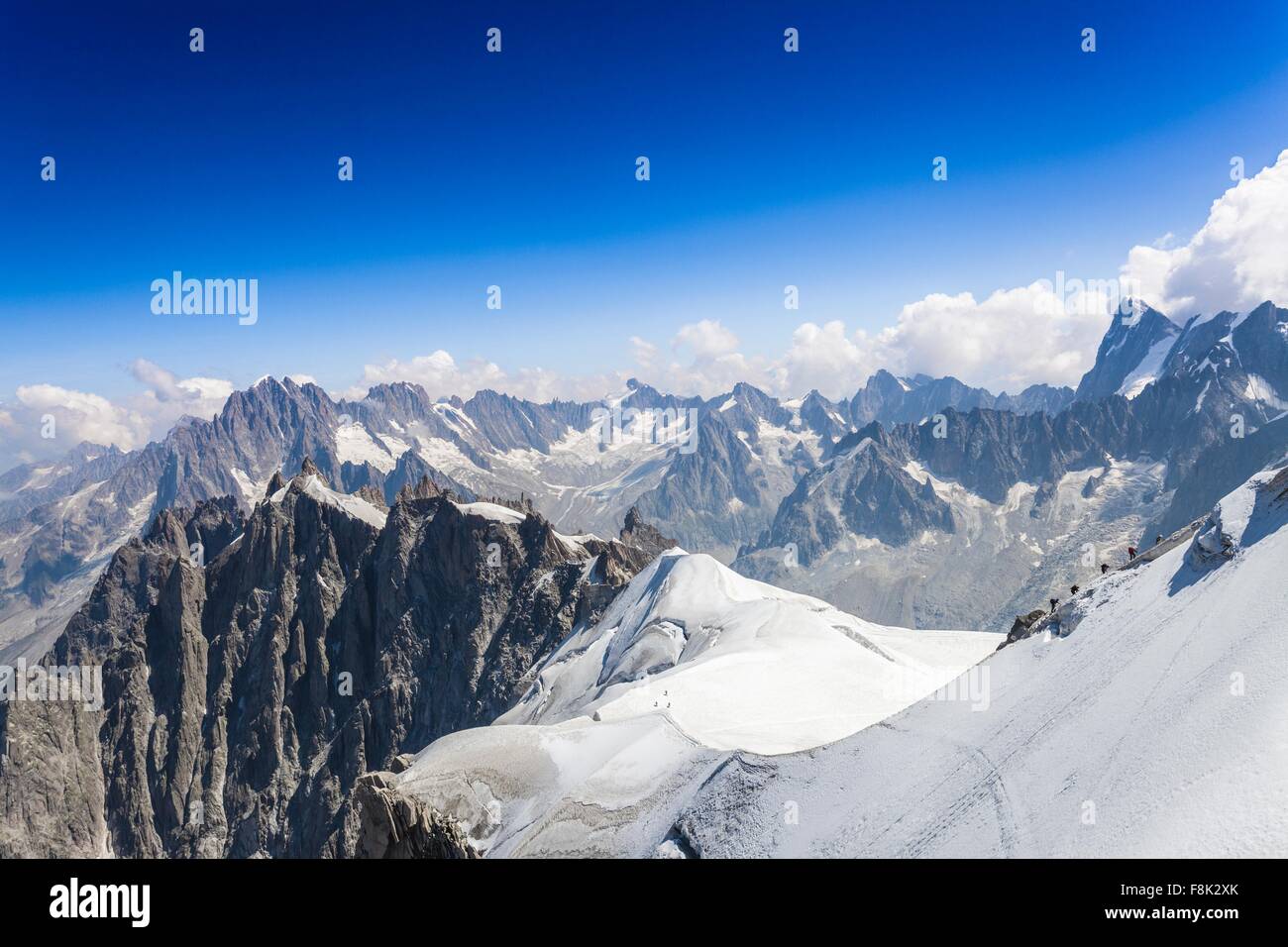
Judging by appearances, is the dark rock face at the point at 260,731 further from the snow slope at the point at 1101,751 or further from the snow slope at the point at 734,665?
the snow slope at the point at 1101,751

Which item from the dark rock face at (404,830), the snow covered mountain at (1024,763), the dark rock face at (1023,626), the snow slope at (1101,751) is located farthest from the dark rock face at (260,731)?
the snow slope at (1101,751)

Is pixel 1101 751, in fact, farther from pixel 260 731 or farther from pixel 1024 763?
pixel 260 731

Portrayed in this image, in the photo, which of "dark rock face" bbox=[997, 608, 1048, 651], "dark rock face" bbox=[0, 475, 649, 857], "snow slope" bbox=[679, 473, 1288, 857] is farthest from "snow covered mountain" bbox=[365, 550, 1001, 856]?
"dark rock face" bbox=[0, 475, 649, 857]

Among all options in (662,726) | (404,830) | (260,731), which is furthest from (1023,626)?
(260,731)

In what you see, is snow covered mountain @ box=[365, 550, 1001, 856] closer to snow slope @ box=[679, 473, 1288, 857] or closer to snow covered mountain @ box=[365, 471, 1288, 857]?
snow covered mountain @ box=[365, 471, 1288, 857]

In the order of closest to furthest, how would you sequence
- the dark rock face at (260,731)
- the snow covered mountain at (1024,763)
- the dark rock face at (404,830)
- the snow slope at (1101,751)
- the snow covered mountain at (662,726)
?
1. the snow slope at (1101,751)
2. the snow covered mountain at (1024,763)
3. the dark rock face at (404,830)
4. the snow covered mountain at (662,726)
5. the dark rock face at (260,731)
